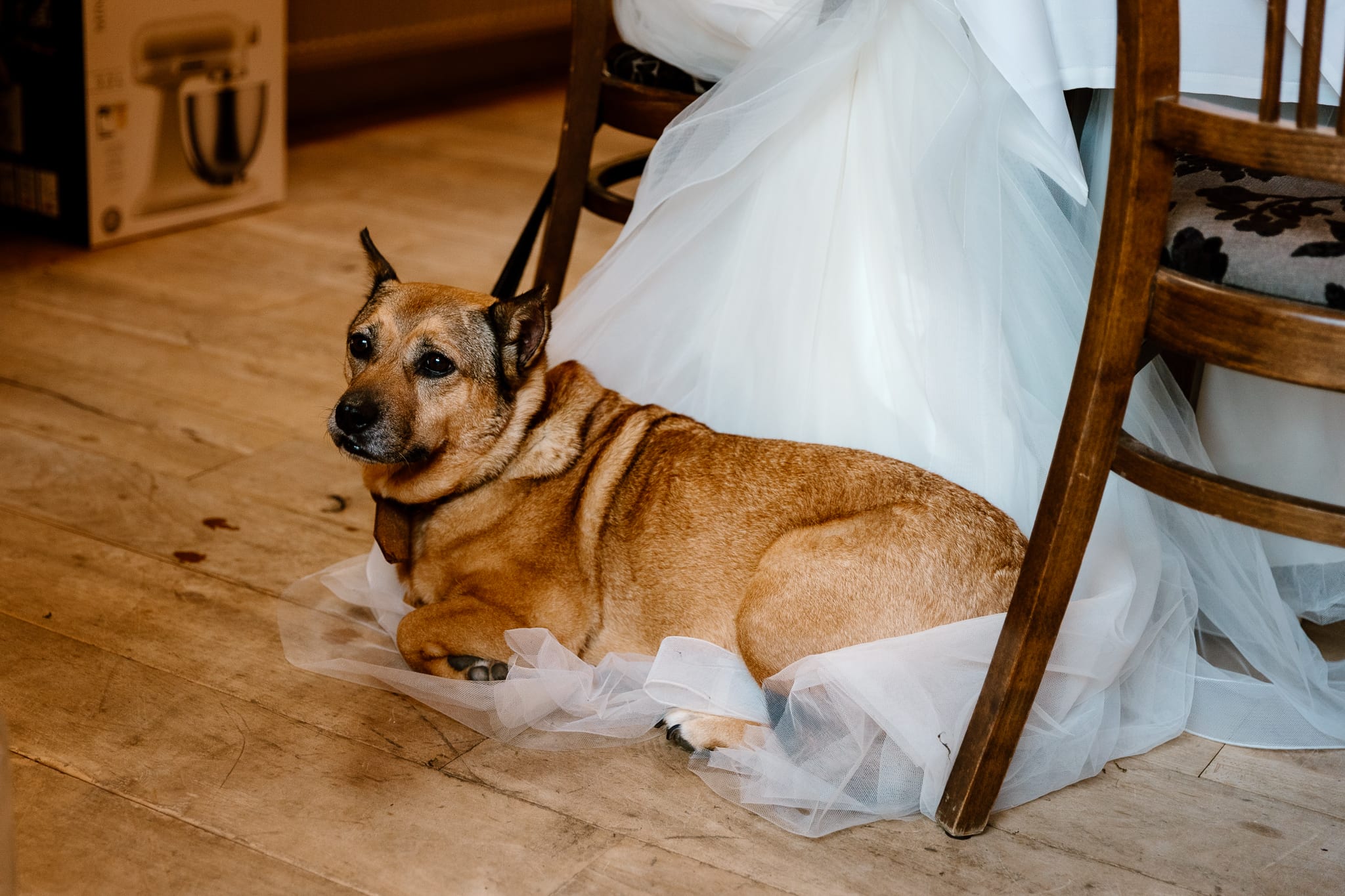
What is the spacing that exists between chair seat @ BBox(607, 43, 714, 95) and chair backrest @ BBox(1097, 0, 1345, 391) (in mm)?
1039


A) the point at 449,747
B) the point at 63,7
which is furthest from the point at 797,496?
the point at 63,7

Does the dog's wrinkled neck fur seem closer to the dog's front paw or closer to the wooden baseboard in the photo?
the dog's front paw

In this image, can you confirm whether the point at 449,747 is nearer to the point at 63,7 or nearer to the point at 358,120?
the point at 63,7

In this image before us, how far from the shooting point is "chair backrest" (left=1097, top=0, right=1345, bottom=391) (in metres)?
1.25

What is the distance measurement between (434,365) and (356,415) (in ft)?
0.45

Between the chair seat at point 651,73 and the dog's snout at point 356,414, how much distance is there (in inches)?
34.9

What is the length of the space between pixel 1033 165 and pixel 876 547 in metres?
0.61

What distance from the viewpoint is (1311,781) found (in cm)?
178

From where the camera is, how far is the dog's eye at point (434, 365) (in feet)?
6.14

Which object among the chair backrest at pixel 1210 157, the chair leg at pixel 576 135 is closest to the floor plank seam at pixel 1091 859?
the chair backrest at pixel 1210 157

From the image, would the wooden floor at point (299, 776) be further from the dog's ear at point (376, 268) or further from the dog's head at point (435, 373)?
the dog's ear at point (376, 268)

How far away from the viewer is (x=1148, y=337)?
1438mm

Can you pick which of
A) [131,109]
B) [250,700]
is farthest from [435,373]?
[131,109]

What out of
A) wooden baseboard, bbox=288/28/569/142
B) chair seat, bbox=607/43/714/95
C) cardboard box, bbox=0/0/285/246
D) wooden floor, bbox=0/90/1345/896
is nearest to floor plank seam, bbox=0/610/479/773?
wooden floor, bbox=0/90/1345/896
